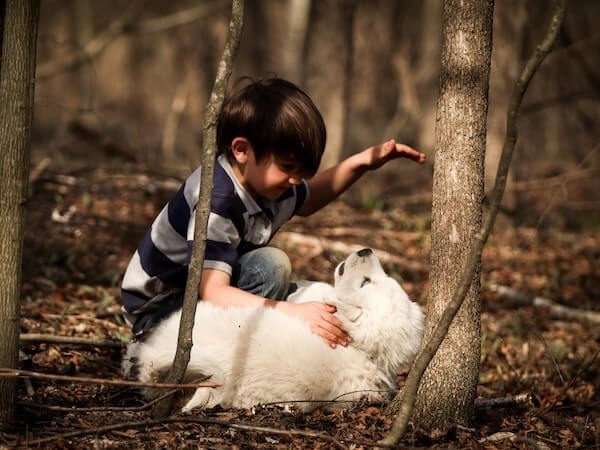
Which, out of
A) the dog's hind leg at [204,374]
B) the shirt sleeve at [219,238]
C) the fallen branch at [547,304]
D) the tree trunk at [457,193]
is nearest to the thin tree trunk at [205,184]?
the dog's hind leg at [204,374]

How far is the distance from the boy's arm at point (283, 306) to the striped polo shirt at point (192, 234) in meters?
0.06

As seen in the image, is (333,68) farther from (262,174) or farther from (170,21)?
(262,174)

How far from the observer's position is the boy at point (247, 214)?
3.35 meters

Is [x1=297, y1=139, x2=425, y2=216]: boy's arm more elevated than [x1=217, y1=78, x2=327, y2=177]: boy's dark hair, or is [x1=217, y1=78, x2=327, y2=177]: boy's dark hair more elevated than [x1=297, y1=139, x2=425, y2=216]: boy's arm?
[x1=217, y1=78, x2=327, y2=177]: boy's dark hair

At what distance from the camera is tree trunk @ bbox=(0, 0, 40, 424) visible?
265 cm

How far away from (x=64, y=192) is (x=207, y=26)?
49.5 ft

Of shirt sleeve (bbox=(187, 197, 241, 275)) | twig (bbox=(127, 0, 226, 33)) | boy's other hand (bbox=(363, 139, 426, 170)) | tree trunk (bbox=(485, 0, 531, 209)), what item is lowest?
shirt sleeve (bbox=(187, 197, 241, 275))

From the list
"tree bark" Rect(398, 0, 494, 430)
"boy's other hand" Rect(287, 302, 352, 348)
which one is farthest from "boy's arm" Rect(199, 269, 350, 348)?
"tree bark" Rect(398, 0, 494, 430)

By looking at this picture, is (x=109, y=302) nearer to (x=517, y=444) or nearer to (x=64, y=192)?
(x=64, y=192)

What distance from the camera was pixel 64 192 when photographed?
6.81m

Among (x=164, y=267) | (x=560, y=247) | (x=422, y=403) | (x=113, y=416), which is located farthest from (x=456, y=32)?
(x=560, y=247)

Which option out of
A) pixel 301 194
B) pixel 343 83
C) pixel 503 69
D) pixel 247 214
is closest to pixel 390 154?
pixel 301 194

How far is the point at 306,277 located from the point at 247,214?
7.51 ft

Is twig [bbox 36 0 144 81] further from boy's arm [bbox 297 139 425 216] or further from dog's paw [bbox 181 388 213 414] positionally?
dog's paw [bbox 181 388 213 414]
